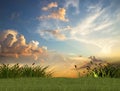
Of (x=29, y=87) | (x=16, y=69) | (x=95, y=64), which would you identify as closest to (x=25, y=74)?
(x=16, y=69)

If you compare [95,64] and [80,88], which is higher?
[95,64]

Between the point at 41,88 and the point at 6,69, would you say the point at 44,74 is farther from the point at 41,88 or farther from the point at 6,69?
the point at 41,88

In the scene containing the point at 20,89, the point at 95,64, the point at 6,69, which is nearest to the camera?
the point at 20,89

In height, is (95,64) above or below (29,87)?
above

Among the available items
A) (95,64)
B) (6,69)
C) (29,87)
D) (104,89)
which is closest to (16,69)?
(6,69)

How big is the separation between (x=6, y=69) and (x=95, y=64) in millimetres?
5539

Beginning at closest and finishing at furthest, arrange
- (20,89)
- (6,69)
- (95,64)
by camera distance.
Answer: (20,89) < (6,69) < (95,64)

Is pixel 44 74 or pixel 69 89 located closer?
pixel 69 89

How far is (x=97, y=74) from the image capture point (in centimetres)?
2367

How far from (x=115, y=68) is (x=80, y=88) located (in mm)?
10163

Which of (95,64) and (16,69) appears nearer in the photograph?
(16,69)

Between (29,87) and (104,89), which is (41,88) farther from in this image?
(104,89)

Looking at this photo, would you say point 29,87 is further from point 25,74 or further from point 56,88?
point 25,74

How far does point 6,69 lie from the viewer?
70.5 feet
